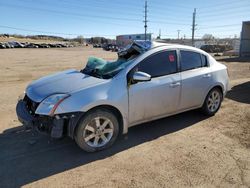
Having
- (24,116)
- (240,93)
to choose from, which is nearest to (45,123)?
(24,116)

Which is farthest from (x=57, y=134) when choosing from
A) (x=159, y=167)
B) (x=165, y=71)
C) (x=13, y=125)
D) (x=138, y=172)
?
(x=165, y=71)

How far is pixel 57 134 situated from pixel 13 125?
195 centimetres

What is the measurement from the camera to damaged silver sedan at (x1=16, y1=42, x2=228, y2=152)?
3467mm

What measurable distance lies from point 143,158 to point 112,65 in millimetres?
1775

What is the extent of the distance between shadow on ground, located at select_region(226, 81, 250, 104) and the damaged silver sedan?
7.36 feet

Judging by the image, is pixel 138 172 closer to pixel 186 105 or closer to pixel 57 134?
pixel 57 134

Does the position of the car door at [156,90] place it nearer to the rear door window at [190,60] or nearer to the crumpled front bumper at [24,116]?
the rear door window at [190,60]

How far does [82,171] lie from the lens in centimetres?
329

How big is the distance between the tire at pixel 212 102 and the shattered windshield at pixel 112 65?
199 centimetres

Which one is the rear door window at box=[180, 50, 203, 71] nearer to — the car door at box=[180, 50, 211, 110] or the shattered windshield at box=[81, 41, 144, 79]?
the car door at box=[180, 50, 211, 110]

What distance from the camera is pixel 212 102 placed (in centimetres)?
536

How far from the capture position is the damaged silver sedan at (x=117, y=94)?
3.47 meters

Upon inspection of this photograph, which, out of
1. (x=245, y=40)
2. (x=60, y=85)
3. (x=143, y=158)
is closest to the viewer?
(x=143, y=158)

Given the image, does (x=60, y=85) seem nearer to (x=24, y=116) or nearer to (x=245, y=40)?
(x=24, y=116)
